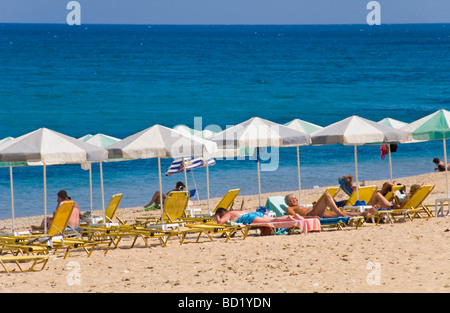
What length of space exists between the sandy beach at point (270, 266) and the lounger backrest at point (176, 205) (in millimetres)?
527

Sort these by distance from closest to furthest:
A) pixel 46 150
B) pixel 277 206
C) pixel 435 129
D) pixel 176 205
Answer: pixel 46 150 < pixel 176 205 < pixel 435 129 < pixel 277 206

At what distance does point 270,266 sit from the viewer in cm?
727

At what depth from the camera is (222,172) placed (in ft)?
75.3

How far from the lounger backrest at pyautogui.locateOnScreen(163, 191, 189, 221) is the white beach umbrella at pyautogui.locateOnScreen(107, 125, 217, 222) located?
75cm

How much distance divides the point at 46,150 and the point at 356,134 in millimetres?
4342

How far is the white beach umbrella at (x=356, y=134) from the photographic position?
10336 millimetres

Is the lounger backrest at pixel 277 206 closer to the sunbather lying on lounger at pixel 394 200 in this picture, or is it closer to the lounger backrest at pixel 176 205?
the sunbather lying on lounger at pixel 394 200

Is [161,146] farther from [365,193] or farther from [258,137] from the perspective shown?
[365,193]

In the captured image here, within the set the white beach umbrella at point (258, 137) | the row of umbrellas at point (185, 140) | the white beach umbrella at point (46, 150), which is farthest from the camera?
the white beach umbrella at point (258, 137)

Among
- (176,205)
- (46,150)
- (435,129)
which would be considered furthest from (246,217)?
(435,129)
